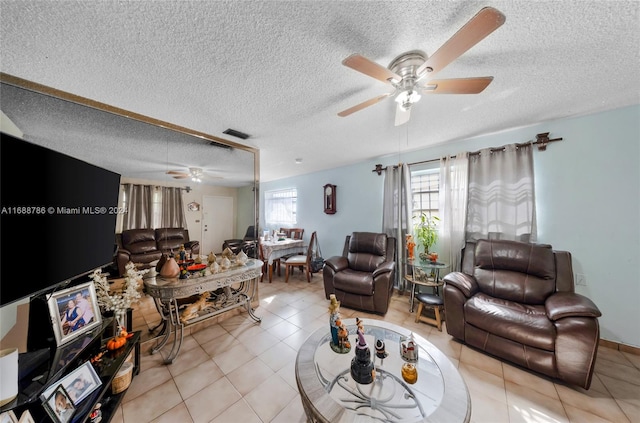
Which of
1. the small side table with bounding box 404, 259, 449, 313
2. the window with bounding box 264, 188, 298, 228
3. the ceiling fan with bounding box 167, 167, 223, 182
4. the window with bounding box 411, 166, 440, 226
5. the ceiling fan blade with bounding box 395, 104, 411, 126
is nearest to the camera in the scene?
the ceiling fan blade with bounding box 395, 104, 411, 126

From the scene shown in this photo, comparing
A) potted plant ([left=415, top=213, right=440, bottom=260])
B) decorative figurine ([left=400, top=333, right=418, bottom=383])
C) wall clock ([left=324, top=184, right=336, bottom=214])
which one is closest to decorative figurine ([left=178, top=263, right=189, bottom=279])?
decorative figurine ([left=400, top=333, right=418, bottom=383])

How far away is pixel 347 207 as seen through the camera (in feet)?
13.5

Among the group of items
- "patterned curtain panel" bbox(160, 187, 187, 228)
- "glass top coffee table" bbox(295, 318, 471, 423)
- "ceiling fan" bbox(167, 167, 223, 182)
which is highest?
"ceiling fan" bbox(167, 167, 223, 182)

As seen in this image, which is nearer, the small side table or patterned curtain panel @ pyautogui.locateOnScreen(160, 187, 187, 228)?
patterned curtain panel @ pyautogui.locateOnScreen(160, 187, 187, 228)

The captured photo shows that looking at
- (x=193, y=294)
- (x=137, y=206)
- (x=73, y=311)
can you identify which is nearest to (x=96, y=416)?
(x=73, y=311)

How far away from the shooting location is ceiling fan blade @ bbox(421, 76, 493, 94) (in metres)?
1.24

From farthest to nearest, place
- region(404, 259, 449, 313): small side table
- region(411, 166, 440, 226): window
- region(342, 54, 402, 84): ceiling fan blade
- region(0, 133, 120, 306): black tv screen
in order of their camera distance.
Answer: region(411, 166, 440, 226): window < region(404, 259, 449, 313): small side table < region(342, 54, 402, 84): ceiling fan blade < region(0, 133, 120, 306): black tv screen

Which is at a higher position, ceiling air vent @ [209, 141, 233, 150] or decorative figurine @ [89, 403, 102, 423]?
ceiling air vent @ [209, 141, 233, 150]

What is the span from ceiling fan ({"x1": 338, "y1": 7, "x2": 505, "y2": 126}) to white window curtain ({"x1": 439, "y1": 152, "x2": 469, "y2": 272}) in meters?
1.74

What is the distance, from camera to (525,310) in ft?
5.97

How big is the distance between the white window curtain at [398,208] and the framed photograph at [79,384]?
3.39m

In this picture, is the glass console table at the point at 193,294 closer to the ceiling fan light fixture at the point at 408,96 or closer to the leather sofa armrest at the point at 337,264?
the leather sofa armrest at the point at 337,264

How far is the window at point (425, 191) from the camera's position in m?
3.19

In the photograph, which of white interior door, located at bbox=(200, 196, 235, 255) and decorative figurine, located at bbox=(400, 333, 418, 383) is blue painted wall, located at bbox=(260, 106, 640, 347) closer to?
decorative figurine, located at bbox=(400, 333, 418, 383)
